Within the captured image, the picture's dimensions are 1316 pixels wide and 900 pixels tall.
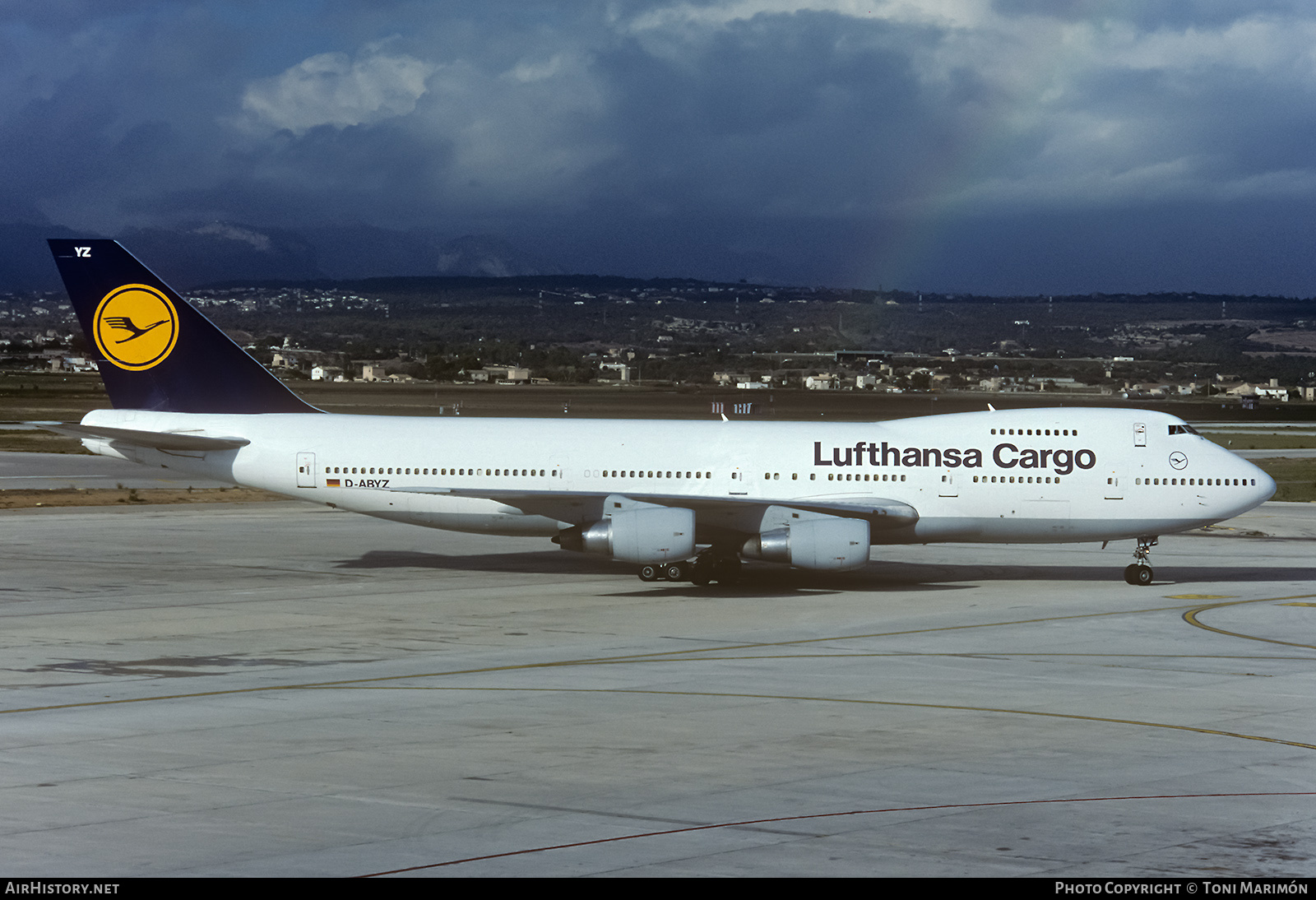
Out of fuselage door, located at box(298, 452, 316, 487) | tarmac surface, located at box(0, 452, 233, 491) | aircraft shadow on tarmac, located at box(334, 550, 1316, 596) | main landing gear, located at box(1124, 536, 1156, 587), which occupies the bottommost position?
aircraft shadow on tarmac, located at box(334, 550, 1316, 596)

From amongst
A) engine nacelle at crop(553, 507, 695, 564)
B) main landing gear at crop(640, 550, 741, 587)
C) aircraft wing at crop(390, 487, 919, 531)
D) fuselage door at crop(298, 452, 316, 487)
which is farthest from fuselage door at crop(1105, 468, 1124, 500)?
fuselage door at crop(298, 452, 316, 487)

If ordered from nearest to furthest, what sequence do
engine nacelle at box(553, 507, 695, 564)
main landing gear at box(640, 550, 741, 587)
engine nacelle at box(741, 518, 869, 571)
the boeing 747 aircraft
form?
1. engine nacelle at box(553, 507, 695, 564)
2. engine nacelle at box(741, 518, 869, 571)
3. main landing gear at box(640, 550, 741, 587)
4. the boeing 747 aircraft

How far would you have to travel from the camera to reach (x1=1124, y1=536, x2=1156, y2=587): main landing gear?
37438 mm

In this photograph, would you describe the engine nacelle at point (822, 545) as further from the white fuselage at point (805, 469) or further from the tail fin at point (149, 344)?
the tail fin at point (149, 344)

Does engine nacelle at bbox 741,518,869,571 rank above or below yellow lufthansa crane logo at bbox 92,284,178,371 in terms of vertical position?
below

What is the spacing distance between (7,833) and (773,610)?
20612 millimetres

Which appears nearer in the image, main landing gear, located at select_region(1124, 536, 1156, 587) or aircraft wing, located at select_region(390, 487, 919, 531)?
aircraft wing, located at select_region(390, 487, 919, 531)

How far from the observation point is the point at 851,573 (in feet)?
132

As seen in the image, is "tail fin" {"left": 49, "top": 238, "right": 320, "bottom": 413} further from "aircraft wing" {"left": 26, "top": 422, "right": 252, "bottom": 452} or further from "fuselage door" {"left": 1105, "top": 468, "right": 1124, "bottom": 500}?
"fuselage door" {"left": 1105, "top": 468, "right": 1124, "bottom": 500}

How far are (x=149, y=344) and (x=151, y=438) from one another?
328 cm

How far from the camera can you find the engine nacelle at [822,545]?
3391 centimetres

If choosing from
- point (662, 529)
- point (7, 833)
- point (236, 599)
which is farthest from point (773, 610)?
point (7, 833)

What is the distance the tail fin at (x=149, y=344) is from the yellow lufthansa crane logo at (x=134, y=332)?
22 millimetres

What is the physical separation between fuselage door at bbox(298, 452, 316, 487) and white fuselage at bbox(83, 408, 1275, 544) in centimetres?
3
